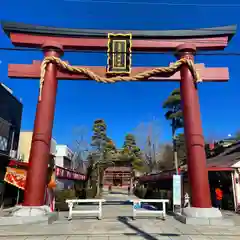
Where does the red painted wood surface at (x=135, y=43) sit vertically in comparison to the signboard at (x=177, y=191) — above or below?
above

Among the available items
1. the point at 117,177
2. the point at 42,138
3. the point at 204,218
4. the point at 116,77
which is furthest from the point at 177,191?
the point at 117,177

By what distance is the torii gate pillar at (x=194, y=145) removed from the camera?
1023cm

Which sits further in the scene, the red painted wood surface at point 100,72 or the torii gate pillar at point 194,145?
the red painted wood surface at point 100,72

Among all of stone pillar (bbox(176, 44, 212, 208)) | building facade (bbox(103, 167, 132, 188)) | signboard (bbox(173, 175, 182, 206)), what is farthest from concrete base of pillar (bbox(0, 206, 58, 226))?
building facade (bbox(103, 167, 132, 188))

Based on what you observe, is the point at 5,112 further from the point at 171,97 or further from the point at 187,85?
the point at 171,97

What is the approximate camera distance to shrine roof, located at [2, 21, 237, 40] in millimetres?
11695

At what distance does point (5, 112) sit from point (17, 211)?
9.39 meters

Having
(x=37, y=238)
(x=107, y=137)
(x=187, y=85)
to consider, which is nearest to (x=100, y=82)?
(x=187, y=85)

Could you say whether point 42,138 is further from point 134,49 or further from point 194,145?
point 194,145

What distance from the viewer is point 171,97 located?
37.6m

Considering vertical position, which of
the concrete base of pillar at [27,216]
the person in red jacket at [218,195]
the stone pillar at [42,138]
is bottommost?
the concrete base of pillar at [27,216]

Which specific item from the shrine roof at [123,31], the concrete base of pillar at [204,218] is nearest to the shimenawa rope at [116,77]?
the shrine roof at [123,31]

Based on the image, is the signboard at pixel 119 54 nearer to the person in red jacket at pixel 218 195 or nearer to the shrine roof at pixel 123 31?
the shrine roof at pixel 123 31

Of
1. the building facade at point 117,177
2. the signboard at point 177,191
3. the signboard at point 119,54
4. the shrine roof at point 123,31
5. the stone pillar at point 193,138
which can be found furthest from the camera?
the building facade at point 117,177
